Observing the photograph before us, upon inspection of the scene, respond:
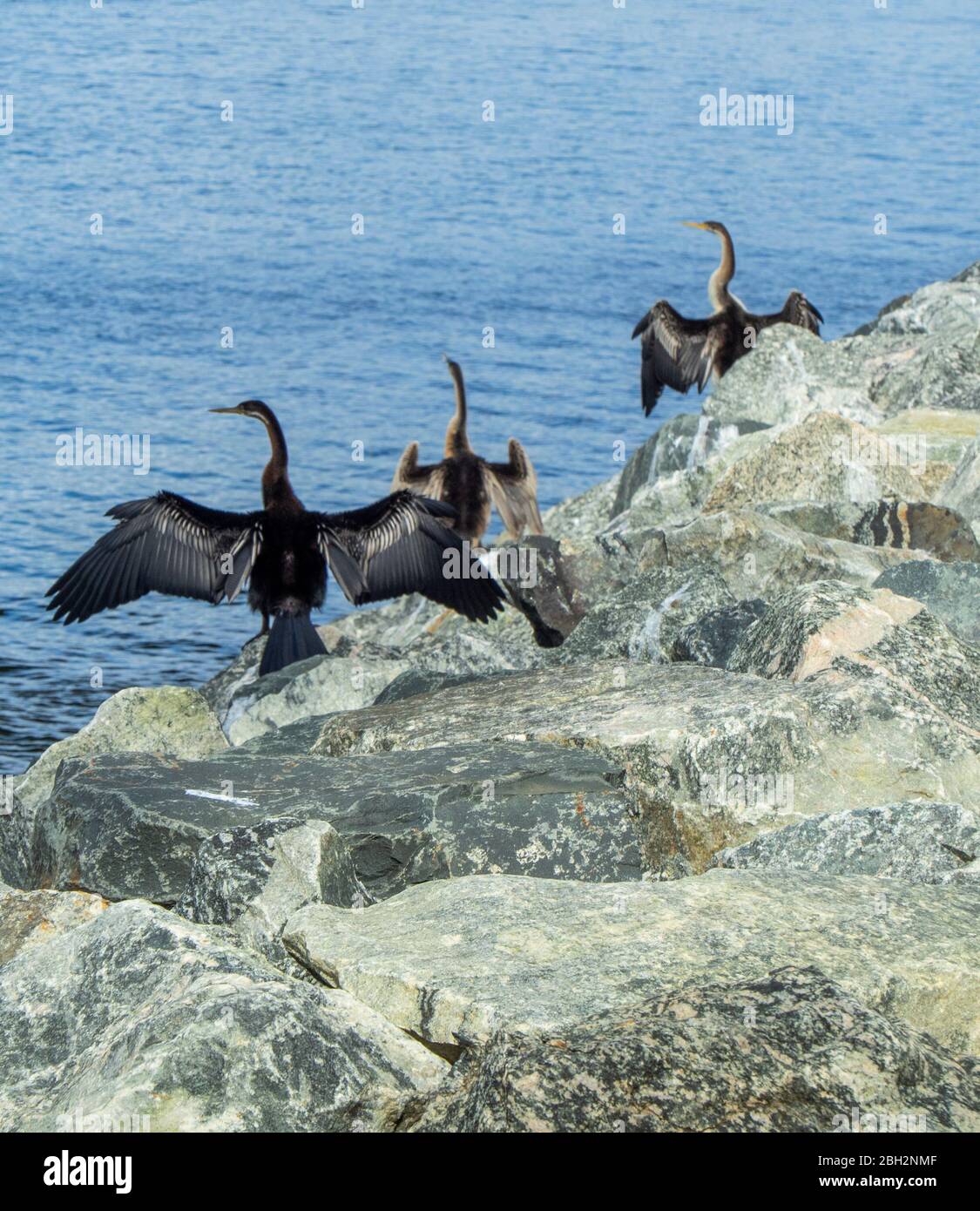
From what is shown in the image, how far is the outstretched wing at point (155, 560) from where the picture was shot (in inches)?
380

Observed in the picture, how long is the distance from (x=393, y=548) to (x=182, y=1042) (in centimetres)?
659

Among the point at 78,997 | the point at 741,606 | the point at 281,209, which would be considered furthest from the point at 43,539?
the point at 281,209

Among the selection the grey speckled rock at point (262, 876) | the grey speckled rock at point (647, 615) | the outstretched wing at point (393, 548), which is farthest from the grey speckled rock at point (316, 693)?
the grey speckled rock at point (262, 876)

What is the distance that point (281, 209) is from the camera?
33.9 m

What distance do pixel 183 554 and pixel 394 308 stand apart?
1843 cm

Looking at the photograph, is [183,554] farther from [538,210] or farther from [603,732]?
[538,210]

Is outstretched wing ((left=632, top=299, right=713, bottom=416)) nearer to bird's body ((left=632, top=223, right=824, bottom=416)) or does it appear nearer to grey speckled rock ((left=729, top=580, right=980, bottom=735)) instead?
bird's body ((left=632, top=223, right=824, bottom=416))

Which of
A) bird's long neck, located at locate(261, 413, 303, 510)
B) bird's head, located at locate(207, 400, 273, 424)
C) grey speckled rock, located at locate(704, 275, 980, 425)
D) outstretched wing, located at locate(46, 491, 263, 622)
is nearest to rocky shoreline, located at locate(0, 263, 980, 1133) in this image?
outstretched wing, located at locate(46, 491, 263, 622)

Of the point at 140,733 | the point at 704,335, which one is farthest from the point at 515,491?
the point at 140,733

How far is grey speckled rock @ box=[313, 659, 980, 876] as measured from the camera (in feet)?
18.6

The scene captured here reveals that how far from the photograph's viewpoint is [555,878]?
5277mm

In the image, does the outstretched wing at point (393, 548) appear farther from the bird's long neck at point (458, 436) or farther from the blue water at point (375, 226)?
the blue water at point (375, 226)

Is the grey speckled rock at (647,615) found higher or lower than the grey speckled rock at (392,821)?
higher

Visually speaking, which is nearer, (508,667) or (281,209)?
(508,667)
